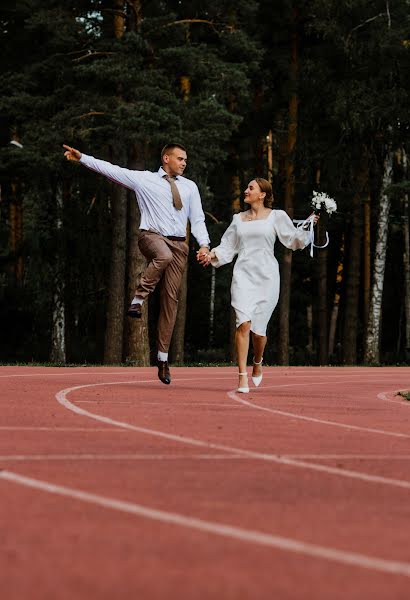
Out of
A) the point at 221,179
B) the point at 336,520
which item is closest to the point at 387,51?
the point at 221,179

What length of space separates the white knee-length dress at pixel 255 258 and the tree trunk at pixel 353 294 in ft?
88.3

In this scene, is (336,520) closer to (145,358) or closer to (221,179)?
(145,358)

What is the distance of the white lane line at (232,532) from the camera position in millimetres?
5305

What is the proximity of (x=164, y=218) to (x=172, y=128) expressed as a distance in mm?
17452

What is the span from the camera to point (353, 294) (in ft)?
141

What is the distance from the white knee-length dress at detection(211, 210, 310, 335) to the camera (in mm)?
14867

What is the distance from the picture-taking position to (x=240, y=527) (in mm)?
6078

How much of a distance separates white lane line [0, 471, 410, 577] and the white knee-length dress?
7.74m

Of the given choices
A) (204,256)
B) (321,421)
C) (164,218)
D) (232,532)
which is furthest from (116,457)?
(164,218)

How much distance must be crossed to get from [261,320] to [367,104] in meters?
25.0

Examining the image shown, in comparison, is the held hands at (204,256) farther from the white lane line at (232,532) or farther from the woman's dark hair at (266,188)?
the white lane line at (232,532)

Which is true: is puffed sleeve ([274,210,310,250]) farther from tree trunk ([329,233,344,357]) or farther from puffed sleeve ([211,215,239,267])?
tree trunk ([329,233,344,357])

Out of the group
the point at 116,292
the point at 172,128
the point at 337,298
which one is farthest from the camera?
the point at 337,298

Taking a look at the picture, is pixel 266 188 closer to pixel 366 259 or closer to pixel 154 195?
pixel 154 195
